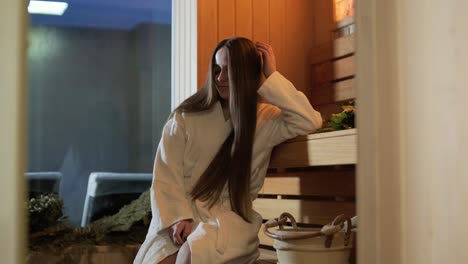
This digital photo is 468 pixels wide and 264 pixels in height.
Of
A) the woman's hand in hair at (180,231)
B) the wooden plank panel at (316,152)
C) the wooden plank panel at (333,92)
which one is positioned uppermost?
the wooden plank panel at (333,92)

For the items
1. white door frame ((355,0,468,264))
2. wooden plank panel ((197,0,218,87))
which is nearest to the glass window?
wooden plank panel ((197,0,218,87))

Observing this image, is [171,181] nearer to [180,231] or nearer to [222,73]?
[180,231]

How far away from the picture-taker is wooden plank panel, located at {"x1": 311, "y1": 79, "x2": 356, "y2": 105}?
104 inches

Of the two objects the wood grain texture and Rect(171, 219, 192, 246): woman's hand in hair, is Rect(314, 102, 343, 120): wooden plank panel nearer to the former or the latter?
the wood grain texture

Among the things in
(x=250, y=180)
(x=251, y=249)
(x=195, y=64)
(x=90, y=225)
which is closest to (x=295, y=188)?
(x=250, y=180)

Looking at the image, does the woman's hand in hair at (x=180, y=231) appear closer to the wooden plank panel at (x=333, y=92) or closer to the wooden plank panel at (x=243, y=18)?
the wooden plank panel at (x=333, y=92)

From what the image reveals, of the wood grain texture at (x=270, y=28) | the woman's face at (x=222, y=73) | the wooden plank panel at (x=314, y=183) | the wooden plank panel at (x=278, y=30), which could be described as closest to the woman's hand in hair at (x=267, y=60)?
the woman's face at (x=222, y=73)

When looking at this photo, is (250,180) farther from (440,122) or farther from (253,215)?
(440,122)

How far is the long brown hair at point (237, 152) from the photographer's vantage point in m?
2.07

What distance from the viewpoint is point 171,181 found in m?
2.09

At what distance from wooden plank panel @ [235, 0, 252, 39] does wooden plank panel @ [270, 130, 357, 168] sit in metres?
0.76

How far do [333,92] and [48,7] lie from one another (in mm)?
1594

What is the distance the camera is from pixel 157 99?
3.29 m

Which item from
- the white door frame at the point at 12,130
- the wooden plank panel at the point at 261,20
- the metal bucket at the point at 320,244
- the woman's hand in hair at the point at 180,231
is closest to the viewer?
the white door frame at the point at 12,130
